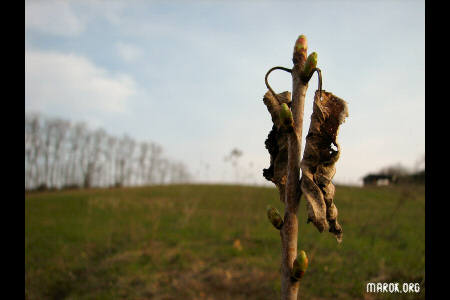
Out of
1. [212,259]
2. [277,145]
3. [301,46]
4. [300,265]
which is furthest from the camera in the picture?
[212,259]

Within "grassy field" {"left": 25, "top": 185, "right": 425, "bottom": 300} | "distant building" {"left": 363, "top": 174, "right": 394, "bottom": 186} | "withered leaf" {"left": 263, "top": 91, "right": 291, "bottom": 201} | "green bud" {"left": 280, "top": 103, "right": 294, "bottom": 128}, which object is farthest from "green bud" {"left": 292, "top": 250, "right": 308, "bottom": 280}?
"distant building" {"left": 363, "top": 174, "right": 394, "bottom": 186}

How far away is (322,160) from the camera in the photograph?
42.4 inches

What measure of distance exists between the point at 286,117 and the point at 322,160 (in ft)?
0.72

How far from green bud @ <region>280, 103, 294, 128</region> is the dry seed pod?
0.41ft

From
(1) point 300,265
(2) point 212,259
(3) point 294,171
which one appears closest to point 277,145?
(3) point 294,171

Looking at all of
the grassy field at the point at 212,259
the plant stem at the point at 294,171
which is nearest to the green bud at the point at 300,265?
the plant stem at the point at 294,171

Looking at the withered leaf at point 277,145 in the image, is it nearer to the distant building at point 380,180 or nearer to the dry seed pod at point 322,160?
the dry seed pod at point 322,160

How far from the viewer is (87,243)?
343 inches

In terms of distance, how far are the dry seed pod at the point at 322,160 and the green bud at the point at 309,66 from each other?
11 cm

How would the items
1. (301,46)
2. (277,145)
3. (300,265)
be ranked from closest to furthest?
(300,265), (301,46), (277,145)

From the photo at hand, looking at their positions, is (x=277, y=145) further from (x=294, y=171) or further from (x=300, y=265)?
(x=300, y=265)

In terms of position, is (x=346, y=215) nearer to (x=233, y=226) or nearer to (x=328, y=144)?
(x=233, y=226)

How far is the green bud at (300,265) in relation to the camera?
954mm
